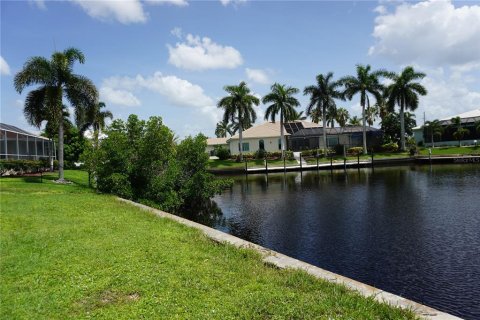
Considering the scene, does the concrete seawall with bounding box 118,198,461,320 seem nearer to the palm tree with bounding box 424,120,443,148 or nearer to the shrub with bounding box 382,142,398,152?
A: the shrub with bounding box 382,142,398,152

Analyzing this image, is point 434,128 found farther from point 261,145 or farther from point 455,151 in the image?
point 261,145

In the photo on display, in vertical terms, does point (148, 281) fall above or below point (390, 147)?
below

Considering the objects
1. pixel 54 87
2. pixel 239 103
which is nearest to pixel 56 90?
pixel 54 87

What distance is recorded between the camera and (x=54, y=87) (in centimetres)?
2806

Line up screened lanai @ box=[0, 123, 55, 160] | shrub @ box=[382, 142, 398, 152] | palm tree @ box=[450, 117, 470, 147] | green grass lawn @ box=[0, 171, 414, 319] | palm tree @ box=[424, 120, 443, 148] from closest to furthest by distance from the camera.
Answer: green grass lawn @ box=[0, 171, 414, 319], screened lanai @ box=[0, 123, 55, 160], shrub @ box=[382, 142, 398, 152], palm tree @ box=[450, 117, 470, 147], palm tree @ box=[424, 120, 443, 148]

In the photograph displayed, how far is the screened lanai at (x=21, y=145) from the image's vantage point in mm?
34125

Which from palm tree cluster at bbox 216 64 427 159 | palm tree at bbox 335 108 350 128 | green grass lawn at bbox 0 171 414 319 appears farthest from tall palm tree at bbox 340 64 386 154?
green grass lawn at bbox 0 171 414 319

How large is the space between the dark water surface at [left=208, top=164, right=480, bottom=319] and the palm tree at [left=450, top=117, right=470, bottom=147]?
43097 mm

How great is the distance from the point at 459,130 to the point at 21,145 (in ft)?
222

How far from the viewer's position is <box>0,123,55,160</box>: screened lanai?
34125mm

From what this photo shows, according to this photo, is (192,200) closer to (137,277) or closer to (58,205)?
(58,205)

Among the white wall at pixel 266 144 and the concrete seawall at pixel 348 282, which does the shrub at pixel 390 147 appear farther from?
the concrete seawall at pixel 348 282

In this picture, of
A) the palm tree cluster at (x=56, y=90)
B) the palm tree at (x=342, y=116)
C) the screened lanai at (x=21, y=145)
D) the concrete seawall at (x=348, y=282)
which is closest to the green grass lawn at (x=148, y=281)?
the concrete seawall at (x=348, y=282)

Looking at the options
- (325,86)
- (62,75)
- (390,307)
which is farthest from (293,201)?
(325,86)
